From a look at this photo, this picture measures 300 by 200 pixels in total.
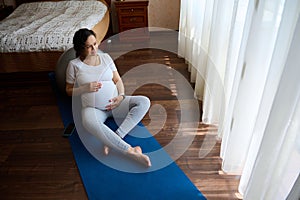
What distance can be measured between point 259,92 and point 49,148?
1530 mm

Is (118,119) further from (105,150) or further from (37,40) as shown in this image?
(37,40)

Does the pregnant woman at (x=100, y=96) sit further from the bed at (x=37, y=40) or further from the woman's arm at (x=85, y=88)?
the bed at (x=37, y=40)

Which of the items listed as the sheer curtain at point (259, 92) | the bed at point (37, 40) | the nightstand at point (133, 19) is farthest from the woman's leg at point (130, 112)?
the nightstand at point (133, 19)

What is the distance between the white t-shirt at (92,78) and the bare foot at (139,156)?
431 mm

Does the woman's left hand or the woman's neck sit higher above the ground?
the woman's neck

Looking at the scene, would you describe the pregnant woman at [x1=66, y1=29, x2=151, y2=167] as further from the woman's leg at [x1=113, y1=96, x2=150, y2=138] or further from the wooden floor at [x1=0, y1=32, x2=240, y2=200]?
the wooden floor at [x1=0, y1=32, x2=240, y2=200]

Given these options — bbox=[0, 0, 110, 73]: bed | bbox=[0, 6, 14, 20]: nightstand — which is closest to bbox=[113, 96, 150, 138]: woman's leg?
bbox=[0, 0, 110, 73]: bed

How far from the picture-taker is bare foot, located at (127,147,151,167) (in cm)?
168

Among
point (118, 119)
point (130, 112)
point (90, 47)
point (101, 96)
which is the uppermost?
point (90, 47)

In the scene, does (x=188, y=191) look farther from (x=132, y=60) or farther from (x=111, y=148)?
(x=132, y=60)

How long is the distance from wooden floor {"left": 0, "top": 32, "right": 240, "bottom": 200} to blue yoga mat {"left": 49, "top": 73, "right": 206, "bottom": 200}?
2.1 inches

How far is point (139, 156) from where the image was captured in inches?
66.6

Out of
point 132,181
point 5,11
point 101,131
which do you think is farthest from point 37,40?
point 5,11

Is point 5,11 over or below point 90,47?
below
